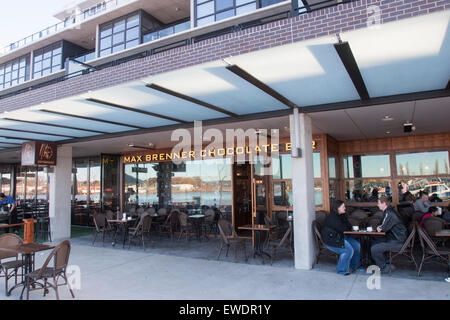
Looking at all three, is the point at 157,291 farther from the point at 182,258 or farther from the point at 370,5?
the point at 370,5

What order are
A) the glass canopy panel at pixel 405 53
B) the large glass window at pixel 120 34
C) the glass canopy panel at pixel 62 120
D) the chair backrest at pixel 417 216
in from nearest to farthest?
1. the glass canopy panel at pixel 405 53
2. the glass canopy panel at pixel 62 120
3. the chair backrest at pixel 417 216
4. the large glass window at pixel 120 34

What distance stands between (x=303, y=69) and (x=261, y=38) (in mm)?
845

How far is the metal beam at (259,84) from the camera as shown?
4.20m

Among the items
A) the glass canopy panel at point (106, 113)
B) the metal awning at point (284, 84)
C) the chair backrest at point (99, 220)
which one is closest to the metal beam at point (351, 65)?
the metal awning at point (284, 84)

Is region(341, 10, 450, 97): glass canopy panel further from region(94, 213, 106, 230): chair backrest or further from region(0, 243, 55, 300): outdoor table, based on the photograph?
region(94, 213, 106, 230): chair backrest

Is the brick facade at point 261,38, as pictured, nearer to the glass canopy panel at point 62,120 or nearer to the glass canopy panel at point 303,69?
the glass canopy panel at point 303,69

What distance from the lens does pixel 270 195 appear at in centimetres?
1003

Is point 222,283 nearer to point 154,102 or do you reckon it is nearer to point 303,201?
point 303,201

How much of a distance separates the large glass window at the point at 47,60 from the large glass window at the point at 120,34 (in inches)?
141

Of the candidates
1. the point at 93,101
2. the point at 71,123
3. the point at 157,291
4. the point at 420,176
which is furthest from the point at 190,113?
the point at 420,176

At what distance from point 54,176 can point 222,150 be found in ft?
18.0

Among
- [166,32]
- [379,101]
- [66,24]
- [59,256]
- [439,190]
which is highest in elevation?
[66,24]

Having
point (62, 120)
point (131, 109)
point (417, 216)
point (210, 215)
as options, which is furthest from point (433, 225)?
point (62, 120)

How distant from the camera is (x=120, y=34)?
17.3m
